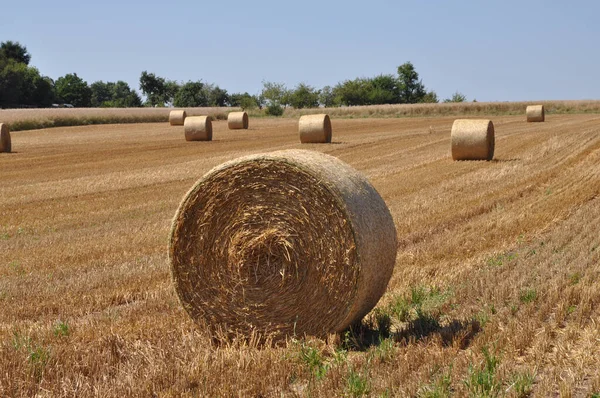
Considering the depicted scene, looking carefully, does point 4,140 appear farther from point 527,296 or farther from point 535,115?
point 527,296

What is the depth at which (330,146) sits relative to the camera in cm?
2636

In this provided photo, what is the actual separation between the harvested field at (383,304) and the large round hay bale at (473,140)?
5.72 feet

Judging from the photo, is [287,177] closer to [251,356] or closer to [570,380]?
[251,356]

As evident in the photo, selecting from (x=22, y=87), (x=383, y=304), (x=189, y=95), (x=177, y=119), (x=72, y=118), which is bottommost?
(x=383, y=304)

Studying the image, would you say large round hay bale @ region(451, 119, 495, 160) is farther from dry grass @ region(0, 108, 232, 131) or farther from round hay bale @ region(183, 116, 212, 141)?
dry grass @ region(0, 108, 232, 131)

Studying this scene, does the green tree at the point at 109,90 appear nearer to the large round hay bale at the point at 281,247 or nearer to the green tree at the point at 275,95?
the green tree at the point at 275,95

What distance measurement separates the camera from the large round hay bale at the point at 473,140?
747 inches

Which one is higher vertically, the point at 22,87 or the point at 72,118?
the point at 22,87

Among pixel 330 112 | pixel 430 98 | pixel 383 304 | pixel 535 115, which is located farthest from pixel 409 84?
pixel 383 304

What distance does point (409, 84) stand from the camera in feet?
306

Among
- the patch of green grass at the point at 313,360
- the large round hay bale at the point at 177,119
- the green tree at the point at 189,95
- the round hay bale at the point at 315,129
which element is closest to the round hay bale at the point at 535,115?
the round hay bale at the point at 315,129

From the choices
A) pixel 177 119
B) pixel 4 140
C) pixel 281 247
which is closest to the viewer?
pixel 281 247

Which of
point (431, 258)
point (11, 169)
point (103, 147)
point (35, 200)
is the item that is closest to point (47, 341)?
point (431, 258)

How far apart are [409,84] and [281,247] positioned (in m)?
89.0
